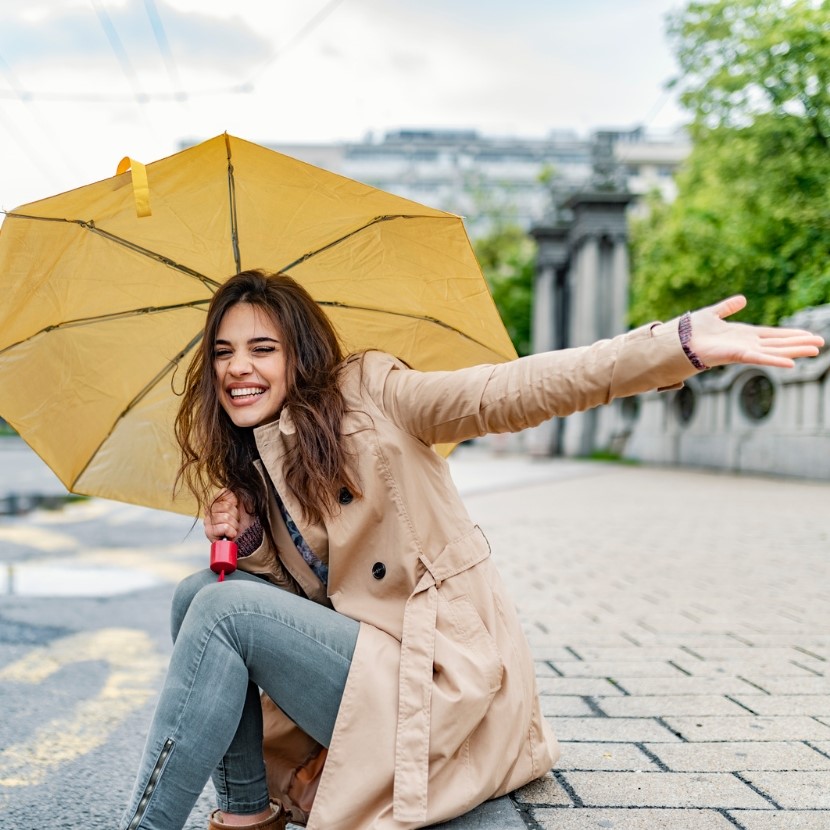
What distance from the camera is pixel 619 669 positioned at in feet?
13.5

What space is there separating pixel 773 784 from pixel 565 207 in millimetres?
30042

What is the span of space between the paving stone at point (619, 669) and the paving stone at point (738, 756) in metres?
0.88

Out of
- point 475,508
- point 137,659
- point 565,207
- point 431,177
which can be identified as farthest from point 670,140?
point 137,659

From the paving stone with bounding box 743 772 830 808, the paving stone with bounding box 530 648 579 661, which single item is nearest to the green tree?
the paving stone with bounding box 530 648 579 661

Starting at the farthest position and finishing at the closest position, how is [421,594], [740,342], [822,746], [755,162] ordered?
[755,162], [822,746], [421,594], [740,342]

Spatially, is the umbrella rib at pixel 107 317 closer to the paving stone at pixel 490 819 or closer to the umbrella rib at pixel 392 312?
the umbrella rib at pixel 392 312

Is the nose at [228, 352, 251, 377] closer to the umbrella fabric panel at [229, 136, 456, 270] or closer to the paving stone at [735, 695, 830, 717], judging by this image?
the umbrella fabric panel at [229, 136, 456, 270]

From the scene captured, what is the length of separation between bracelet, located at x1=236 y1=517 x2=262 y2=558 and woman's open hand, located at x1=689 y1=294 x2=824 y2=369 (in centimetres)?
117

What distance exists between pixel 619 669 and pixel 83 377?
248cm

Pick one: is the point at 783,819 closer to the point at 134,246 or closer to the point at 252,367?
the point at 252,367

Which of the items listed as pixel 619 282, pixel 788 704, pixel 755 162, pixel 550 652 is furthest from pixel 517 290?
pixel 788 704

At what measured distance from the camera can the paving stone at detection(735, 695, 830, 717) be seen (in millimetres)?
3438

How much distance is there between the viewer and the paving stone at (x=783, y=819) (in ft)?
7.86

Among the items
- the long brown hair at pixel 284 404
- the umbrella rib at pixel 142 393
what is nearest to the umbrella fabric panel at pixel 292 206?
the long brown hair at pixel 284 404
